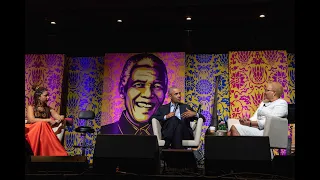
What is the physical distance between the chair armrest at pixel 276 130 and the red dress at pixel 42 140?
2576 millimetres

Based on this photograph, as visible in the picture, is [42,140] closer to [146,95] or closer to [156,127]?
[156,127]

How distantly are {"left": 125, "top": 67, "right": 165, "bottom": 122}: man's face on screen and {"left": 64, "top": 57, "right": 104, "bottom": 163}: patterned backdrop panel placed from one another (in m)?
0.71

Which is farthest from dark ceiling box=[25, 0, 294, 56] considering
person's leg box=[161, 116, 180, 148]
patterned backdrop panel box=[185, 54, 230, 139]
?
person's leg box=[161, 116, 180, 148]

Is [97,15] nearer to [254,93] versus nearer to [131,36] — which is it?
[131,36]

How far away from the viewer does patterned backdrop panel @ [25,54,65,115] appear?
23.3 feet

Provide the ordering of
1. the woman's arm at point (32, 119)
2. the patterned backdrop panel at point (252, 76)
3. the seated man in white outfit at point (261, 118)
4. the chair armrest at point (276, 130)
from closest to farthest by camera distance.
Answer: the chair armrest at point (276, 130), the seated man in white outfit at point (261, 118), the woman's arm at point (32, 119), the patterned backdrop panel at point (252, 76)

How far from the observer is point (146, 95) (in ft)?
22.8

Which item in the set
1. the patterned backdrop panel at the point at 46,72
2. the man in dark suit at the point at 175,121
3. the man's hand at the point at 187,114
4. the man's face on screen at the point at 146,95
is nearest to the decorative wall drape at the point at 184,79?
the patterned backdrop panel at the point at 46,72

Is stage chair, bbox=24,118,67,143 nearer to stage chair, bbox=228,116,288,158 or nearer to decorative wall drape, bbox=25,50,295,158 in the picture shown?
decorative wall drape, bbox=25,50,295,158

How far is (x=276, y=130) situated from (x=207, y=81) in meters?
2.73

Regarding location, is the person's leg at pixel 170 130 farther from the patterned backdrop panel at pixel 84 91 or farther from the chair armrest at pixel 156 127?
the patterned backdrop panel at pixel 84 91

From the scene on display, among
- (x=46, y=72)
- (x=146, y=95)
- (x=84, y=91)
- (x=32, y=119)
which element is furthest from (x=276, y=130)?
(x=46, y=72)

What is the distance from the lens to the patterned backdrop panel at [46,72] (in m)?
7.11
